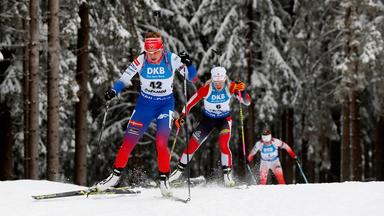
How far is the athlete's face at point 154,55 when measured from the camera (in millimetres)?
7941

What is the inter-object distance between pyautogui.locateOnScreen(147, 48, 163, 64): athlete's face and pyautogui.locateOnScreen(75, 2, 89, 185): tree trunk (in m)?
7.91

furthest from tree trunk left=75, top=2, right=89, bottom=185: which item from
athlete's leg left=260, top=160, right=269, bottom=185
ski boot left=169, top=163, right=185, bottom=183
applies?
ski boot left=169, top=163, right=185, bottom=183

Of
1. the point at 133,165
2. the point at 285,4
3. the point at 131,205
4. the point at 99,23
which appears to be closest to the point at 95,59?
the point at 99,23

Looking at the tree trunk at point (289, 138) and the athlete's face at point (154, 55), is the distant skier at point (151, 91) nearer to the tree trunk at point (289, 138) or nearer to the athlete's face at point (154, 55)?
the athlete's face at point (154, 55)

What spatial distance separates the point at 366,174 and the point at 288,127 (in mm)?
15513

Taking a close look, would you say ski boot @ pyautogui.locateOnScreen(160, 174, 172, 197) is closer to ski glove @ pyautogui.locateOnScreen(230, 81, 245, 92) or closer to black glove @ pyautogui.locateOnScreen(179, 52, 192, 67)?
black glove @ pyautogui.locateOnScreen(179, 52, 192, 67)

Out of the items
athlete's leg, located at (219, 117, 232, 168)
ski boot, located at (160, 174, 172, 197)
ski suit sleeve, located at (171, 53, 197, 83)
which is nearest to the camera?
ski boot, located at (160, 174, 172, 197)

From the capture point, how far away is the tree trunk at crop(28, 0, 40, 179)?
12883 millimetres

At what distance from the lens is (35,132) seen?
1305 cm

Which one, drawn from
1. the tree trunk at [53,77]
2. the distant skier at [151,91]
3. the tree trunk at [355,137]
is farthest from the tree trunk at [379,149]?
the distant skier at [151,91]

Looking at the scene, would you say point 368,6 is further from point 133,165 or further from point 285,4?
point 133,165

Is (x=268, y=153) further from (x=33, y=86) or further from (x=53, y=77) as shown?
(x=33, y=86)

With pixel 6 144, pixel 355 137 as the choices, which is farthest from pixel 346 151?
pixel 6 144

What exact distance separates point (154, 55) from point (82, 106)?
8.29m
